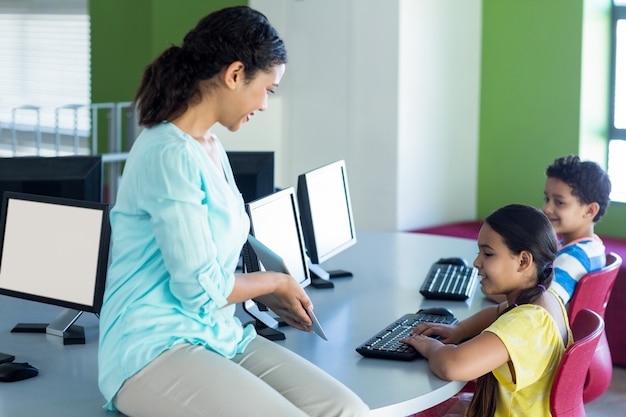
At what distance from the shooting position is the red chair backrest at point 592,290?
2.70 metres

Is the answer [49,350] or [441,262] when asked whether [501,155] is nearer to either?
[441,262]

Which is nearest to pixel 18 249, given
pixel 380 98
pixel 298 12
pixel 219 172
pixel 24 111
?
pixel 219 172

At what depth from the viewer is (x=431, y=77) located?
194 inches

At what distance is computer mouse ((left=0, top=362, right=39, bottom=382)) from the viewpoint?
199cm

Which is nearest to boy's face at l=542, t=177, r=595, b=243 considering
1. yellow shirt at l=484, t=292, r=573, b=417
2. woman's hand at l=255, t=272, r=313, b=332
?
yellow shirt at l=484, t=292, r=573, b=417

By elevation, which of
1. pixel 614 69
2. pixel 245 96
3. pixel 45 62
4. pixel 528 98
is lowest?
pixel 245 96

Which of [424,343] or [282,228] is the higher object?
[282,228]

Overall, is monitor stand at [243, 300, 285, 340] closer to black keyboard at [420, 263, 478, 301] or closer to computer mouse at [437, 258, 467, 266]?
black keyboard at [420, 263, 478, 301]

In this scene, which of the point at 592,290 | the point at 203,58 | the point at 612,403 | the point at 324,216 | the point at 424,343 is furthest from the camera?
the point at 612,403

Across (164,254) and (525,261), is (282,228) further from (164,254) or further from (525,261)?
(164,254)

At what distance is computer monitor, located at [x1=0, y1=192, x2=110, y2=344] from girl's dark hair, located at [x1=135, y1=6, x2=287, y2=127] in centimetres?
49

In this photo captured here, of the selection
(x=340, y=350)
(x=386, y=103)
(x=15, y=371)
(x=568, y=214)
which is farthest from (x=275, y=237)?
(x=386, y=103)

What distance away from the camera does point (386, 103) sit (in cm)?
483

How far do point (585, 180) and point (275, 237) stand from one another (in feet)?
3.72
